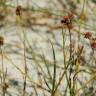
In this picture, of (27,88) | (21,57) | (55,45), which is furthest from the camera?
(55,45)

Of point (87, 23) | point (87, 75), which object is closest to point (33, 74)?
point (87, 75)

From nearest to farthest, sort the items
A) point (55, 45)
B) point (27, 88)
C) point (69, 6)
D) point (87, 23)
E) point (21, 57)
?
point (27, 88), point (21, 57), point (55, 45), point (87, 23), point (69, 6)

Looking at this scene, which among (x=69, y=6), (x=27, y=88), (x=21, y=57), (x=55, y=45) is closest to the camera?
(x=27, y=88)

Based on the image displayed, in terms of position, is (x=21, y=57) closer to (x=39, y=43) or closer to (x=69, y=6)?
(x=39, y=43)

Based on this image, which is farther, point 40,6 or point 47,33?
point 40,6

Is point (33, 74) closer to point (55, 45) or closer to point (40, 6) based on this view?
point (55, 45)

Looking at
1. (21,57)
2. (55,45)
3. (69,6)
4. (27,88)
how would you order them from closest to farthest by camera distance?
(27,88) < (21,57) < (55,45) < (69,6)

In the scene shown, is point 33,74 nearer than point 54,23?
Yes

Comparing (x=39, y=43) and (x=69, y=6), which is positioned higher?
(x=69, y=6)

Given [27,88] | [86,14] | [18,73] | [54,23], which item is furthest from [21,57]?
[86,14]
